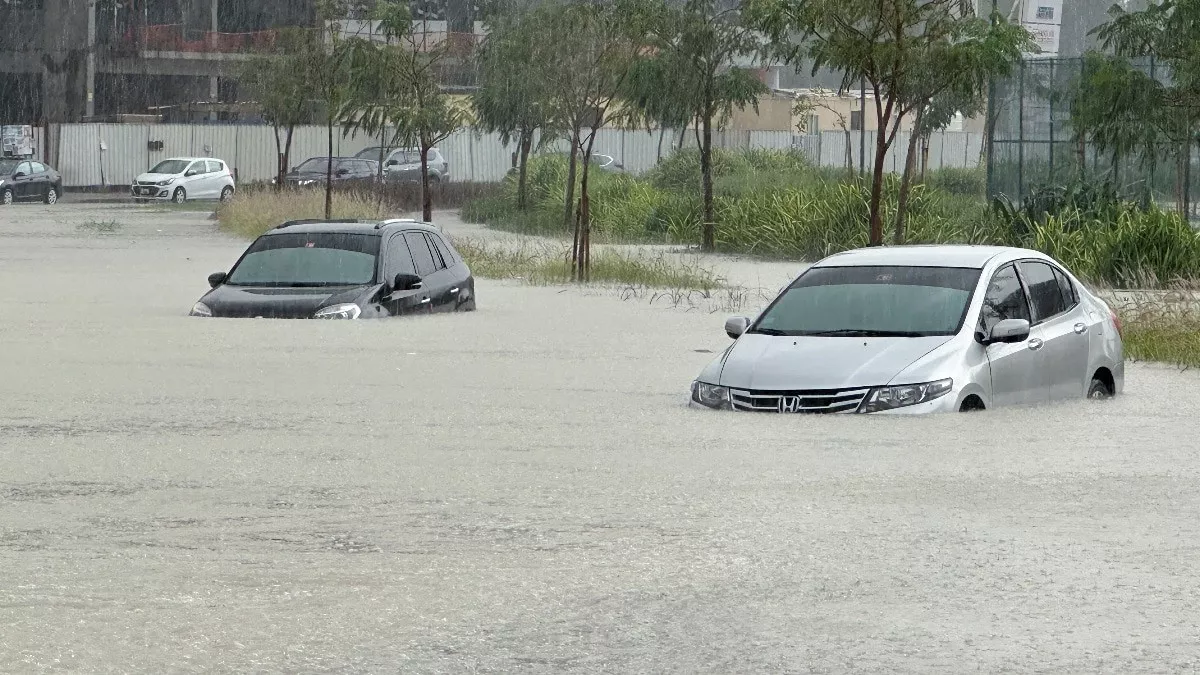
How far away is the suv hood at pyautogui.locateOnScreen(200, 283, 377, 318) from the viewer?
18.5 metres

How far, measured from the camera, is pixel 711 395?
12484mm

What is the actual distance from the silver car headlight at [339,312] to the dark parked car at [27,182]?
40775mm

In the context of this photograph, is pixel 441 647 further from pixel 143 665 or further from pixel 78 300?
pixel 78 300

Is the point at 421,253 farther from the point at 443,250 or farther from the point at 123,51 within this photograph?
the point at 123,51

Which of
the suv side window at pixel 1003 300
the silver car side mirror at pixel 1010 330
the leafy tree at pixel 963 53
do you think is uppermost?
the leafy tree at pixel 963 53

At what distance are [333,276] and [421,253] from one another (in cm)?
117

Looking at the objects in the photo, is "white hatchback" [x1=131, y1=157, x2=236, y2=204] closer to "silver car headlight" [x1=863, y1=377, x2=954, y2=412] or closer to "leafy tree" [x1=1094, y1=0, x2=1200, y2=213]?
"leafy tree" [x1=1094, y1=0, x2=1200, y2=213]

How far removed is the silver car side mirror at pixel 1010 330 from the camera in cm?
1217

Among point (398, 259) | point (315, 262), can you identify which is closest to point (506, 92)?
point (398, 259)

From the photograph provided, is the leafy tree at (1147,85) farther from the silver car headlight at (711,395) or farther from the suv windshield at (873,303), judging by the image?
the silver car headlight at (711,395)

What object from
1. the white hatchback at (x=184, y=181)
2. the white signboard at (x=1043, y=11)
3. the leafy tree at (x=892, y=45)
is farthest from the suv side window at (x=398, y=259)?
the white hatchback at (x=184, y=181)

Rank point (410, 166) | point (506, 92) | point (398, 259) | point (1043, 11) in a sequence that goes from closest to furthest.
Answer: point (398, 259) → point (1043, 11) → point (506, 92) → point (410, 166)

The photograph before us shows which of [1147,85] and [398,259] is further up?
[1147,85]

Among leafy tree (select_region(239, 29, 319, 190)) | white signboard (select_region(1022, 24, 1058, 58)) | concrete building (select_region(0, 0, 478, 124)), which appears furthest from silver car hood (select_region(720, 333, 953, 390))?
concrete building (select_region(0, 0, 478, 124))
